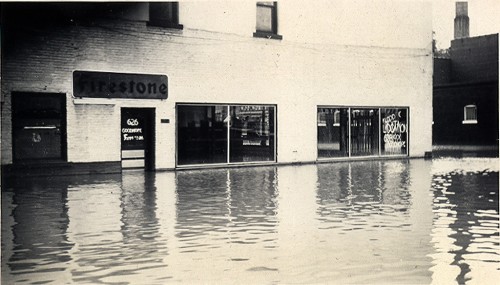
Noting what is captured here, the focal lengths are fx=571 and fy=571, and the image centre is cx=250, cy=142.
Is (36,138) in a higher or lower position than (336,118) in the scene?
lower

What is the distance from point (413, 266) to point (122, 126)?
44.1ft

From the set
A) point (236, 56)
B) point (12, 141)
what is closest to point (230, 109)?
point (236, 56)

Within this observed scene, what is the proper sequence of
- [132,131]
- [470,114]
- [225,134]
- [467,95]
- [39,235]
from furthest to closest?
[470,114], [467,95], [225,134], [132,131], [39,235]

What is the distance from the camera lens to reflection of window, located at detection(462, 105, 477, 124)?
3534 cm

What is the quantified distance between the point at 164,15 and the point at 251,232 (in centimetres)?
1209

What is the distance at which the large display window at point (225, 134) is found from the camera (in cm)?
1914

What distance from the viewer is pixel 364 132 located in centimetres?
2338

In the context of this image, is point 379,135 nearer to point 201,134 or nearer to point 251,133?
point 251,133

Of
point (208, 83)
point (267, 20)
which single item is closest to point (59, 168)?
point (208, 83)

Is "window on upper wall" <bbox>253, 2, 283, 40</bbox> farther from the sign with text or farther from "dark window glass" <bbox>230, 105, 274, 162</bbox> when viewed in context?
the sign with text

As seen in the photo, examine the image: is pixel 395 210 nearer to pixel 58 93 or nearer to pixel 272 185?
pixel 272 185

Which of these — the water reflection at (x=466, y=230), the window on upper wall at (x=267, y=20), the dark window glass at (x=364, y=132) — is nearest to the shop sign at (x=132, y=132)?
the window on upper wall at (x=267, y=20)

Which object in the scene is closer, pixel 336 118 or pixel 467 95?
pixel 336 118

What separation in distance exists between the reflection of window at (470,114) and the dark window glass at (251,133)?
1936cm
